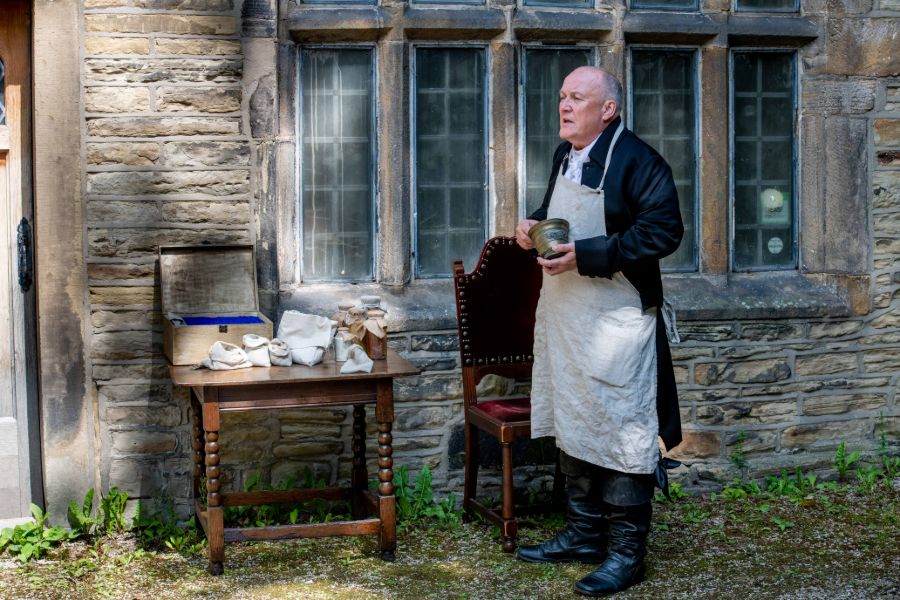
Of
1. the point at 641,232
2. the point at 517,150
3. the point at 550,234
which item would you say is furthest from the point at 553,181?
the point at 517,150

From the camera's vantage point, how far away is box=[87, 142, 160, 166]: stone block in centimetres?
498

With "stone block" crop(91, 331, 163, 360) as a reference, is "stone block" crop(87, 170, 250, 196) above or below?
above

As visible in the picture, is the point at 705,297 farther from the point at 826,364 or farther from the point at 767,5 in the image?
the point at 767,5

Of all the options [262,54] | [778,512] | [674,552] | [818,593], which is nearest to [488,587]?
[674,552]

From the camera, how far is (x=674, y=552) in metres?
4.95

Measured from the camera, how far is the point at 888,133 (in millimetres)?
5902

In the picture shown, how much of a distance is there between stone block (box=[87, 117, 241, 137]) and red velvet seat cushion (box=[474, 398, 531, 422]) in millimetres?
1572

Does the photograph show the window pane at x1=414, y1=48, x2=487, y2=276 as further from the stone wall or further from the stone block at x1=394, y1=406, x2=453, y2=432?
the stone block at x1=394, y1=406, x2=453, y2=432

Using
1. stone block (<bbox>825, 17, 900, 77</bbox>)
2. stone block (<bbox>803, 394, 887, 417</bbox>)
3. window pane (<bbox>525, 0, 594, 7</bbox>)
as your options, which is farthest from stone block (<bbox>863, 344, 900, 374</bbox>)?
window pane (<bbox>525, 0, 594, 7</bbox>)

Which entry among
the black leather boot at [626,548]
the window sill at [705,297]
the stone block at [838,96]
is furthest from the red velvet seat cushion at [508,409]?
the stone block at [838,96]

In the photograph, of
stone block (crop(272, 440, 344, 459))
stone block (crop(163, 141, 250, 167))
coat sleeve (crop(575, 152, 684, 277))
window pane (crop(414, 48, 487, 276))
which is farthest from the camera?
window pane (crop(414, 48, 487, 276))

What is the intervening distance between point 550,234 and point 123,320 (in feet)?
6.18

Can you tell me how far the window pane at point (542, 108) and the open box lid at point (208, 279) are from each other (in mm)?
1423

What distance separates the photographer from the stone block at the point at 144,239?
501 cm
